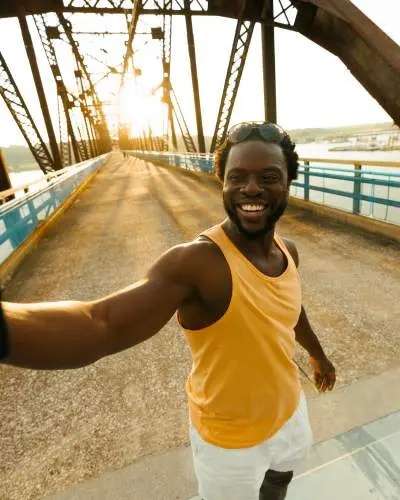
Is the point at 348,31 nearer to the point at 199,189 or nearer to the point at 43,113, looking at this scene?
the point at 199,189

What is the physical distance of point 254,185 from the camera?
1.19 meters

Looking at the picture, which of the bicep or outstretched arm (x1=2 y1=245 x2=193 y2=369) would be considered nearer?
outstretched arm (x1=2 y1=245 x2=193 y2=369)

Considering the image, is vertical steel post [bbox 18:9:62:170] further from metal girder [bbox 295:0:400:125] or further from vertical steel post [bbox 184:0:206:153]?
metal girder [bbox 295:0:400:125]

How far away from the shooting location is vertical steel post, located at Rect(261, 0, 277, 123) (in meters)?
6.07

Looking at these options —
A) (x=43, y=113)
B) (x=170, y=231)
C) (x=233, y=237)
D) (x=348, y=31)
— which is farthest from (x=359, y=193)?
(x=43, y=113)

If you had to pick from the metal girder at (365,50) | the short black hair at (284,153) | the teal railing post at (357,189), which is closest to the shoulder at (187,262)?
the short black hair at (284,153)

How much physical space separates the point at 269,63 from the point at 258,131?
264 inches

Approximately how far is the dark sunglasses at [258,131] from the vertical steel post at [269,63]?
626 cm

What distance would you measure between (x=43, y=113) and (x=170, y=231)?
27.8 feet

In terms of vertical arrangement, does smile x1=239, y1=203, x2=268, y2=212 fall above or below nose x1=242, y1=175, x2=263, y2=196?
below

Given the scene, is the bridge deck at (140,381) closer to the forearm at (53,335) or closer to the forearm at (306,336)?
the forearm at (306,336)

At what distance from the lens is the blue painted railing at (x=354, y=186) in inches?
212

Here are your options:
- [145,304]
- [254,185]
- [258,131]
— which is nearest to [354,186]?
[258,131]

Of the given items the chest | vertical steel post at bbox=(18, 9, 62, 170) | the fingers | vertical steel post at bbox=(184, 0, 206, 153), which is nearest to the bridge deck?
the fingers
